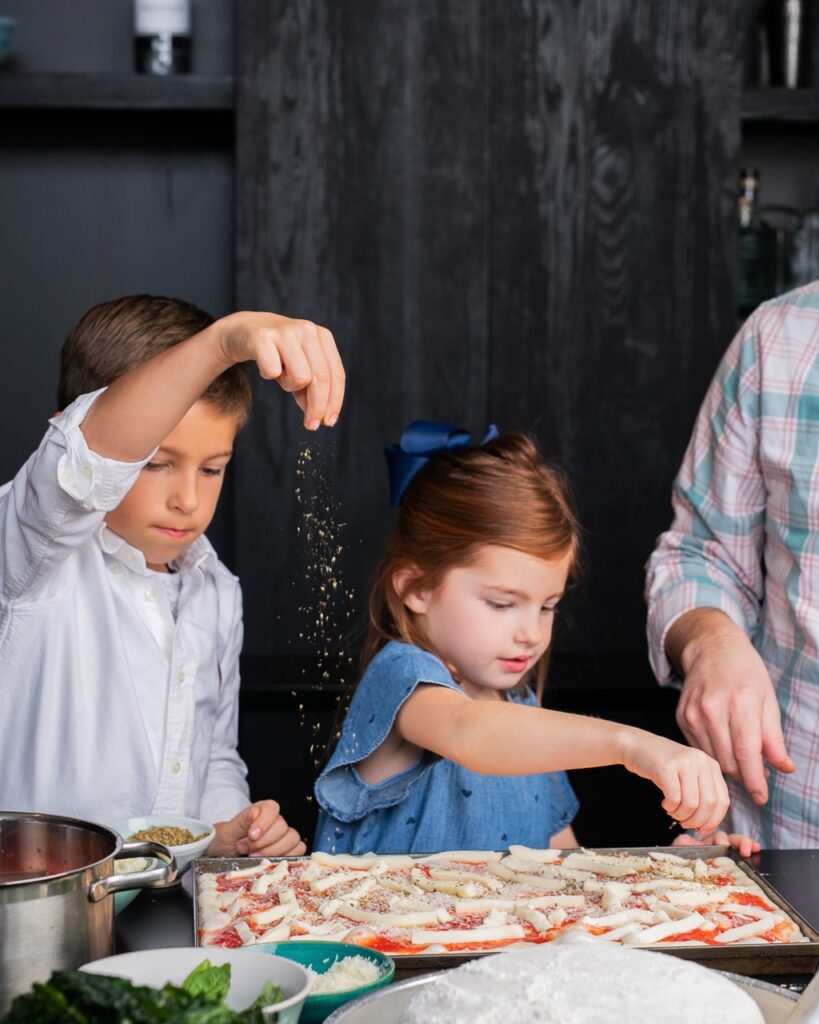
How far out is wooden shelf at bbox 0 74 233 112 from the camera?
2.57 metres

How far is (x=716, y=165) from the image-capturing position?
8.57ft

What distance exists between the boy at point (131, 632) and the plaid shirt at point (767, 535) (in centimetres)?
58

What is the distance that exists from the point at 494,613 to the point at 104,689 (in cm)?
49

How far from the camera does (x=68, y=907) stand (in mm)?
786

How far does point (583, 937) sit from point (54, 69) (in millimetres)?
2466

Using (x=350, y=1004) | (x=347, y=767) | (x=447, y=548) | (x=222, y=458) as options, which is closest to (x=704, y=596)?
(x=447, y=548)

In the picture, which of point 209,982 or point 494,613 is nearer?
point 209,982

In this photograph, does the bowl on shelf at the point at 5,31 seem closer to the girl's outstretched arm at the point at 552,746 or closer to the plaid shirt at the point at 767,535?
the plaid shirt at the point at 767,535

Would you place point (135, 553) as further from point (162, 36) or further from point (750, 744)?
point (162, 36)

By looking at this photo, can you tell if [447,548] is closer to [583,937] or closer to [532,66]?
[583,937]

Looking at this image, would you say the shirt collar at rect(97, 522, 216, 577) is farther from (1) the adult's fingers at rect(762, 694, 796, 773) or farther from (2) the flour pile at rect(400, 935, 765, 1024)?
(2) the flour pile at rect(400, 935, 765, 1024)

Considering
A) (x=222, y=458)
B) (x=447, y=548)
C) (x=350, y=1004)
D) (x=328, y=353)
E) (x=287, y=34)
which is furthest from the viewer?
(x=287, y=34)

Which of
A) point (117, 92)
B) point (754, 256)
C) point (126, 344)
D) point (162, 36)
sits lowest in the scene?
point (126, 344)

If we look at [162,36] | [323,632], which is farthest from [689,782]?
[162,36]
